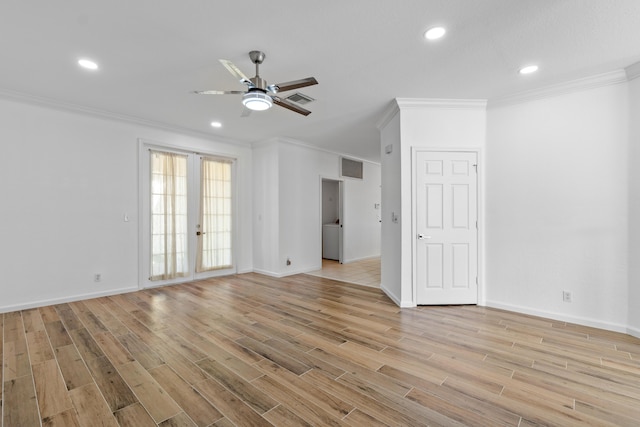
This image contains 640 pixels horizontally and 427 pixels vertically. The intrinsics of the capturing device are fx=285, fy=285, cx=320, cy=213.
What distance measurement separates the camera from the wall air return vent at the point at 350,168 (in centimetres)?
752

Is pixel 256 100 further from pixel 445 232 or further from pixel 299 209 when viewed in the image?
pixel 299 209

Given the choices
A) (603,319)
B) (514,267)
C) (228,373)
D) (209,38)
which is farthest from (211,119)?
(603,319)

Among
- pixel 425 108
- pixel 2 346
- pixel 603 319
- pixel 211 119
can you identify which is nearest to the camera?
pixel 2 346

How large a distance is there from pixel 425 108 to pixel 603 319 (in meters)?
3.30

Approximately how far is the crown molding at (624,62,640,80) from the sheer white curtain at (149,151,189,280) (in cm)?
644

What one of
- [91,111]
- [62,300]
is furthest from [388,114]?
[62,300]

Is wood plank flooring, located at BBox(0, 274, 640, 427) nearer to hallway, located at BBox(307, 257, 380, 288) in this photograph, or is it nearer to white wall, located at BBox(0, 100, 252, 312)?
white wall, located at BBox(0, 100, 252, 312)

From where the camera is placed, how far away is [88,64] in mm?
3080

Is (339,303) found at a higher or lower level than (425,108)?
lower

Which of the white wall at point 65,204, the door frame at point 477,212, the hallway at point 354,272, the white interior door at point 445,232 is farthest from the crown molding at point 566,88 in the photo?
the white wall at point 65,204

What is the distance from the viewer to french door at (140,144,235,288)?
509 cm

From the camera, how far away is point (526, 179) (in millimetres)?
3742

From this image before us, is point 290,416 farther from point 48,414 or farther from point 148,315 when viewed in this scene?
point 148,315

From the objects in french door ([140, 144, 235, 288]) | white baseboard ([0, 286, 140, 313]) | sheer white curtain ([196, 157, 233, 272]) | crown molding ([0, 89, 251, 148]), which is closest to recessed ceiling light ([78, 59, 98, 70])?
crown molding ([0, 89, 251, 148])
